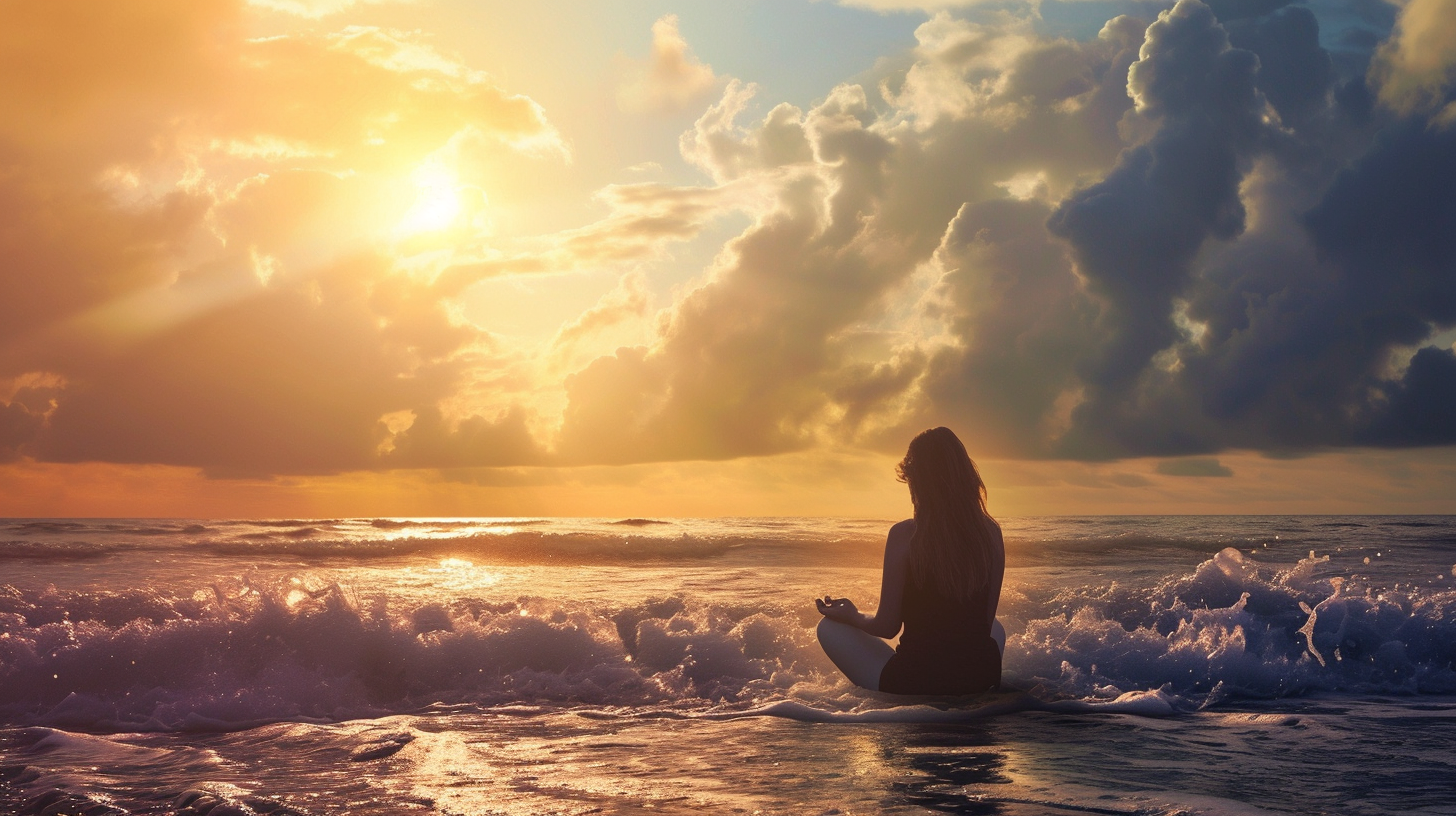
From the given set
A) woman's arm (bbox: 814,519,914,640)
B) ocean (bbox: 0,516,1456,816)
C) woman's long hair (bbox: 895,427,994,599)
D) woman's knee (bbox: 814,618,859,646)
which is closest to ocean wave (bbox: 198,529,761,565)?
ocean (bbox: 0,516,1456,816)

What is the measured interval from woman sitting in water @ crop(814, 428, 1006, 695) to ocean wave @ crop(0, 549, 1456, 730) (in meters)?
0.53

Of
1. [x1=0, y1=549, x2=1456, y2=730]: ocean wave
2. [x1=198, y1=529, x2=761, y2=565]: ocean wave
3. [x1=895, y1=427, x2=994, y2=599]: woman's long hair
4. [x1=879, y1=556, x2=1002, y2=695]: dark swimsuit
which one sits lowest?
→ [x1=198, y1=529, x2=761, y2=565]: ocean wave

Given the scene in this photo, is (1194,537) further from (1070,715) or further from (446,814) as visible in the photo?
(446,814)

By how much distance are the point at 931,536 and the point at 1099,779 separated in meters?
1.85

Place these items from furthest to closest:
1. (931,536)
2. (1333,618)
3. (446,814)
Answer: (1333,618), (931,536), (446,814)

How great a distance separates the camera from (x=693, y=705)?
697 cm

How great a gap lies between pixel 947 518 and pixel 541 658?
169 inches

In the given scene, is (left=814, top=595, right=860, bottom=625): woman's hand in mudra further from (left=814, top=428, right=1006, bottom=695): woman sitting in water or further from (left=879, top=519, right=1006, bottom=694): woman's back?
(left=879, top=519, right=1006, bottom=694): woman's back

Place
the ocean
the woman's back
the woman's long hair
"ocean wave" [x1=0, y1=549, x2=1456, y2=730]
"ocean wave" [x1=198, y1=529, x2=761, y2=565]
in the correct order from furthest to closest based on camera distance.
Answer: "ocean wave" [x1=198, y1=529, x2=761, y2=565]
"ocean wave" [x1=0, y1=549, x2=1456, y2=730]
the woman's back
the woman's long hair
the ocean

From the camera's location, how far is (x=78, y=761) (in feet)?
17.1

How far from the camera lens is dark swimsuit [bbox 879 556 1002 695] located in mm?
5938

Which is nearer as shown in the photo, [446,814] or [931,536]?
[446,814]

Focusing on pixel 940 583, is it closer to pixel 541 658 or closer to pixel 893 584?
pixel 893 584

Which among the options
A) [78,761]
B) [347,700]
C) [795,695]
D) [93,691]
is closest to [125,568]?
[93,691]
